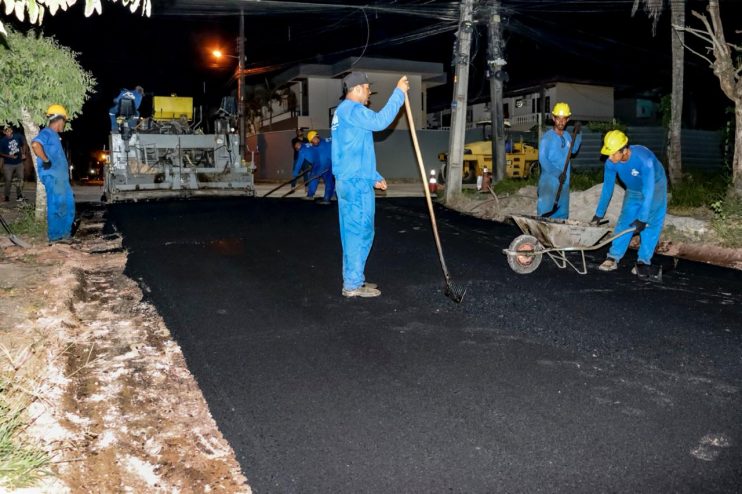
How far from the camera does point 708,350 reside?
4613 mm

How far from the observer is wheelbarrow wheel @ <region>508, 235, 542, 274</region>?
7.04 metres

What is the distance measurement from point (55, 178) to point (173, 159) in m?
7.43

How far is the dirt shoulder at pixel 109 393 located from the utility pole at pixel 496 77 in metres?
11.9

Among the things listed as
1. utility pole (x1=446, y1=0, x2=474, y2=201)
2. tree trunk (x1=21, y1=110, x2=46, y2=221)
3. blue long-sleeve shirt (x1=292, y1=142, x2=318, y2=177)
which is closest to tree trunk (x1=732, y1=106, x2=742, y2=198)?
utility pole (x1=446, y1=0, x2=474, y2=201)

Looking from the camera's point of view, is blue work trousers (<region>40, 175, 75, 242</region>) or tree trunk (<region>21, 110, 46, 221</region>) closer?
blue work trousers (<region>40, 175, 75, 242</region>)

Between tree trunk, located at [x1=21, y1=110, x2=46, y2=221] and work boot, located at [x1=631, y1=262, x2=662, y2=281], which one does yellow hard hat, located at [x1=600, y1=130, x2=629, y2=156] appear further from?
tree trunk, located at [x1=21, y1=110, x2=46, y2=221]

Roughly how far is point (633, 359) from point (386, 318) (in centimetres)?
196

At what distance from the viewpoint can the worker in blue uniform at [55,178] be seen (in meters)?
9.18

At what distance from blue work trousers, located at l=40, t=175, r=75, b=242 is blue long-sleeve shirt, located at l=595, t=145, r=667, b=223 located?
724 centimetres

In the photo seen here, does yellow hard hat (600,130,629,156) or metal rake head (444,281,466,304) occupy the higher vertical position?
yellow hard hat (600,130,629,156)

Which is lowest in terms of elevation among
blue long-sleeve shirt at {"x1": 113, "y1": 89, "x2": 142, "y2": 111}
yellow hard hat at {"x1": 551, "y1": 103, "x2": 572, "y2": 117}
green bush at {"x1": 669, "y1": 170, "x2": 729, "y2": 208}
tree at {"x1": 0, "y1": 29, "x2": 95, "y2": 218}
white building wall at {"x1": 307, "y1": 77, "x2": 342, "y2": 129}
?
green bush at {"x1": 669, "y1": 170, "x2": 729, "y2": 208}

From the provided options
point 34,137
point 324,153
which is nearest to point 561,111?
point 34,137

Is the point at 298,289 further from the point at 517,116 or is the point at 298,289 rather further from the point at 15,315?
the point at 517,116

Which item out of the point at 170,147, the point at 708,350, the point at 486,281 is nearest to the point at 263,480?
the point at 708,350
